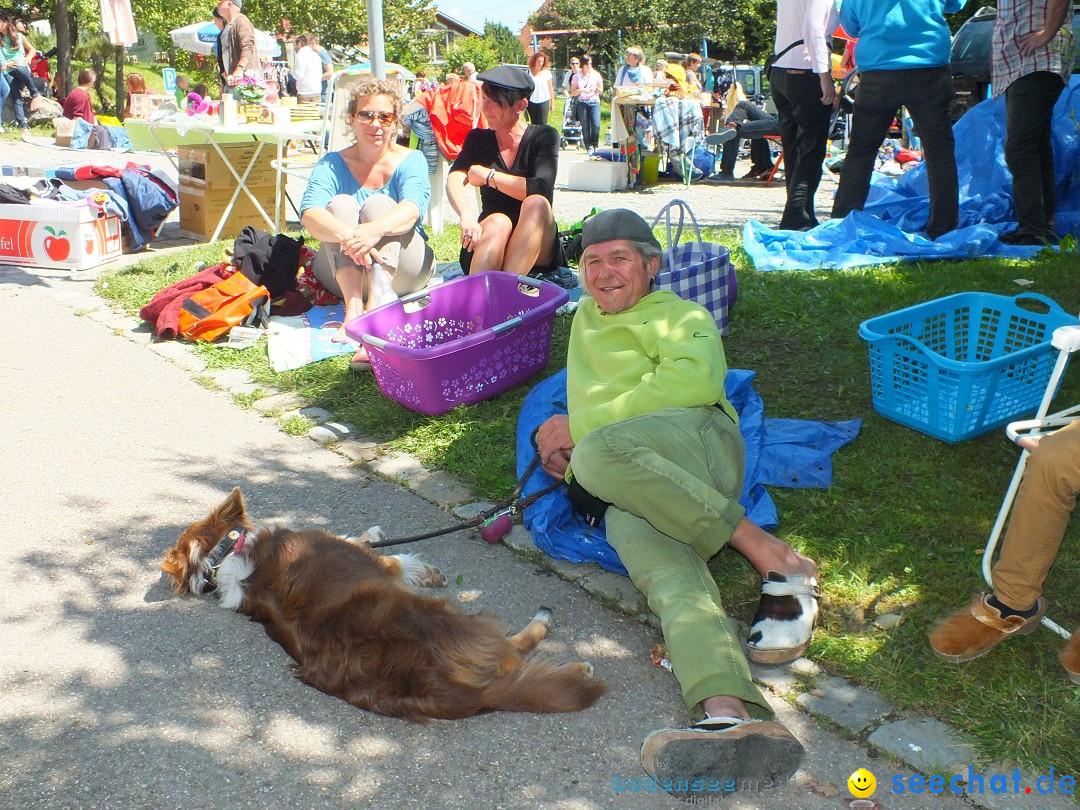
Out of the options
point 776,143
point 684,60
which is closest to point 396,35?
point 684,60

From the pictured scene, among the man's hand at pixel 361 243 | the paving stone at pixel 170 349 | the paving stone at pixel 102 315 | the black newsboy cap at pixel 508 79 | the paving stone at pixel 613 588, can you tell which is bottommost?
the paving stone at pixel 613 588

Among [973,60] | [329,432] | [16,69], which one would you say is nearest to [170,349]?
[329,432]

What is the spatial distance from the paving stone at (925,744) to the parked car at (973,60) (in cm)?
762

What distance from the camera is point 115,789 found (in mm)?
2268

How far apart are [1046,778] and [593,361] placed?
174 centimetres

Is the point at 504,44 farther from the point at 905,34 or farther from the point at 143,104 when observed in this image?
the point at 905,34

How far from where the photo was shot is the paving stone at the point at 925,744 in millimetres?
2275

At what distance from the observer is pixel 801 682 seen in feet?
8.58

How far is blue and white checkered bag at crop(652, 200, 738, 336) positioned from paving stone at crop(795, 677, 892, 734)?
7.45 feet

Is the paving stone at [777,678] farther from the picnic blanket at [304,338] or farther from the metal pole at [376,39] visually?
the metal pole at [376,39]

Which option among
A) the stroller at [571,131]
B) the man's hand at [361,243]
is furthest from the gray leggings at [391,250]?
the stroller at [571,131]

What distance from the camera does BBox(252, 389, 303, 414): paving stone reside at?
4676 millimetres

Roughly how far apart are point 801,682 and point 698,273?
2476 mm

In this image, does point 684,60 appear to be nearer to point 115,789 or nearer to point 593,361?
point 593,361
